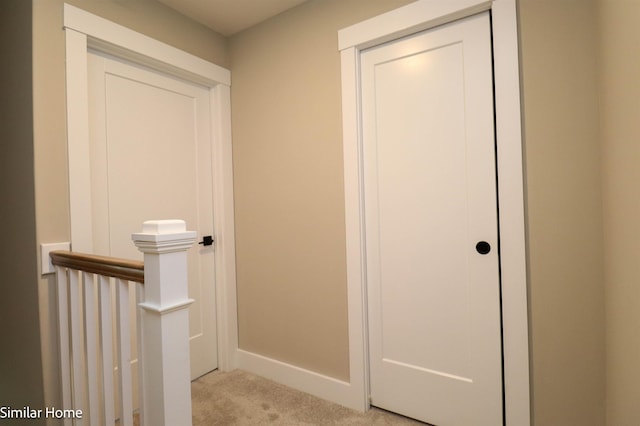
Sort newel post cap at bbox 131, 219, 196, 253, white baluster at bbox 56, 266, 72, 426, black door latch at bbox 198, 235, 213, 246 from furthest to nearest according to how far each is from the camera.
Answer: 1. black door latch at bbox 198, 235, 213, 246
2. white baluster at bbox 56, 266, 72, 426
3. newel post cap at bbox 131, 219, 196, 253

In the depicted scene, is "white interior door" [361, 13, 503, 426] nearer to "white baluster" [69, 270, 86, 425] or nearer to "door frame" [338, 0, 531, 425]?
"door frame" [338, 0, 531, 425]

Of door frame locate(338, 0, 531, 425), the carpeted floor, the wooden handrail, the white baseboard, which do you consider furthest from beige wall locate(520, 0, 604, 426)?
the wooden handrail

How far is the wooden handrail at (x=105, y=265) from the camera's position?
1.02 m

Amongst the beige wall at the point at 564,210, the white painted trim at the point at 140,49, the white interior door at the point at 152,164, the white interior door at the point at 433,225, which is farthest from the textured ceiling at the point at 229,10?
the beige wall at the point at 564,210

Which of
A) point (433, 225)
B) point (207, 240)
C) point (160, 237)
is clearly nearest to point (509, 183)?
point (433, 225)

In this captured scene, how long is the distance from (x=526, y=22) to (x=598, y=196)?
31.0 inches

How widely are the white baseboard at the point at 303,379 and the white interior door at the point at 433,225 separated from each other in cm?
14

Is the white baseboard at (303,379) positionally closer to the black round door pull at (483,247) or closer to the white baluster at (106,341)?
the black round door pull at (483,247)

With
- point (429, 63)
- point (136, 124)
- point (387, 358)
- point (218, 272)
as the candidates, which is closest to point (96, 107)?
point (136, 124)

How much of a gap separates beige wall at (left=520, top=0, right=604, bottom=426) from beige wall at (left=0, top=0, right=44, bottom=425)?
7.22ft

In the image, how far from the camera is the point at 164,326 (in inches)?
36.3

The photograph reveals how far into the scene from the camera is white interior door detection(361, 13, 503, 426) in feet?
5.06

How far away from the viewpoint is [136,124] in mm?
1948

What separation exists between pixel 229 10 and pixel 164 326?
1.98 metres
